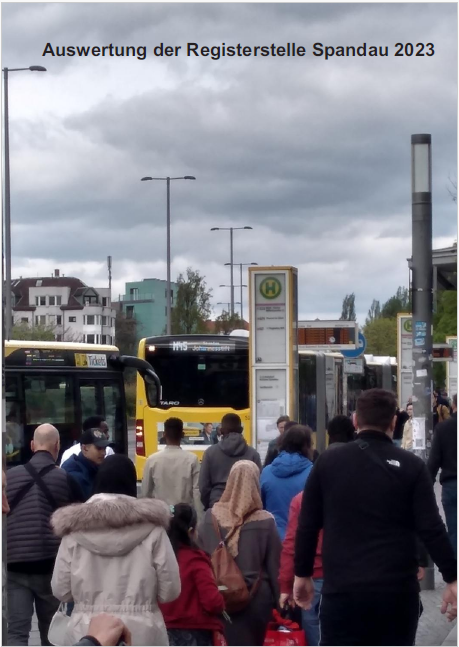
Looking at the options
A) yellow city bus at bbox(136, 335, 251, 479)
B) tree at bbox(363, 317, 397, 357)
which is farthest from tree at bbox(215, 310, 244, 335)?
tree at bbox(363, 317, 397, 357)

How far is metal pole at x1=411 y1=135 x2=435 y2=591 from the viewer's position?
12164 mm

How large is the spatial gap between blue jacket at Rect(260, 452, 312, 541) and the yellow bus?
9.47 m

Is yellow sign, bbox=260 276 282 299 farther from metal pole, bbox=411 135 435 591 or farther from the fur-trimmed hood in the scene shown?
the fur-trimmed hood

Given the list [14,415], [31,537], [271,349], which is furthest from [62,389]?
[31,537]

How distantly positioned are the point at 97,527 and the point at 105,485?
1.30 feet

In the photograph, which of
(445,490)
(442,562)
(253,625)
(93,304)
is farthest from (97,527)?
(93,304)

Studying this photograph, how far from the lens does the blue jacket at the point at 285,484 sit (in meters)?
8.41

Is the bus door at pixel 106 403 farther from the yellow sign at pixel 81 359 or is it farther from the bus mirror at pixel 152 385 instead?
the bus mirror at pixel 152 385

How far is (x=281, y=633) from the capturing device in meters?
6.91

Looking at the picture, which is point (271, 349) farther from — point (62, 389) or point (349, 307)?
point (349, 307)

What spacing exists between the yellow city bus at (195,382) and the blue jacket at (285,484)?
44.2 feet

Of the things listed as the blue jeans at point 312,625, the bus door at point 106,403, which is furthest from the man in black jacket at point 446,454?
the bus door at point 106,403

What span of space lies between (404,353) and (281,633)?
78.9ft

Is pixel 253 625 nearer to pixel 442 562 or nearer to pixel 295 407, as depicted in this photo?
pixel 442 562
